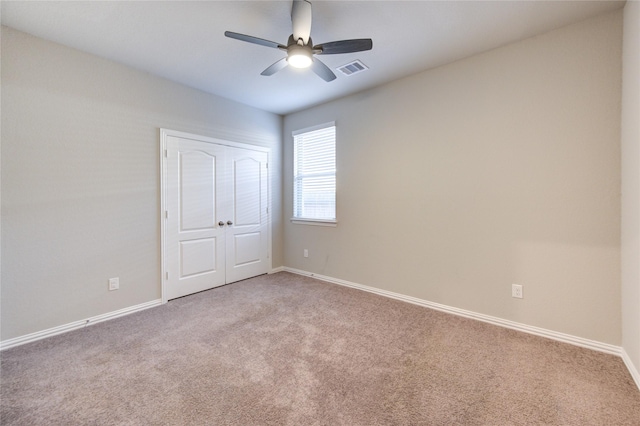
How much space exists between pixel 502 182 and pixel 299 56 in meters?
2.17

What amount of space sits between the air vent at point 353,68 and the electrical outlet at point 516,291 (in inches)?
105

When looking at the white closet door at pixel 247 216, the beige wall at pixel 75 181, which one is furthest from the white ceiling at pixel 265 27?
the white closet door at pixel 247 216

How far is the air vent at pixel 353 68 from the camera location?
2.82 meters

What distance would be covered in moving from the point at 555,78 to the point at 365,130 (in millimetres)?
1882

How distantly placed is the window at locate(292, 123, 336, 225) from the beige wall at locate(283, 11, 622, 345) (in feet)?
1.08

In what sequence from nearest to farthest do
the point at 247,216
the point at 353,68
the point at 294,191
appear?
the point at 353,68, the point at 247,216, the point at 294,191

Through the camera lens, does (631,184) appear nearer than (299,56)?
Yes

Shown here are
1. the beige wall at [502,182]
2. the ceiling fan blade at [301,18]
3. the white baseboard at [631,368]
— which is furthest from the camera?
the beige wall at [502,182]

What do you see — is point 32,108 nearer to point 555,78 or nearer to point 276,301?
point 276,301

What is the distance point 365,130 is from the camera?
353 centimetres

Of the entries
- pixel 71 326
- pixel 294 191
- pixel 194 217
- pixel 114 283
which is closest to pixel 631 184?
pixel 294 191

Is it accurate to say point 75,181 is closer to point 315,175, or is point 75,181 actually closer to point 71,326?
point 71,326

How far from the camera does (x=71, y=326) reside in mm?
2537

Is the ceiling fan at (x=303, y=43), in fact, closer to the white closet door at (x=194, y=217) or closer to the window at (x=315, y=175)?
the window at (x=315, y=175)
